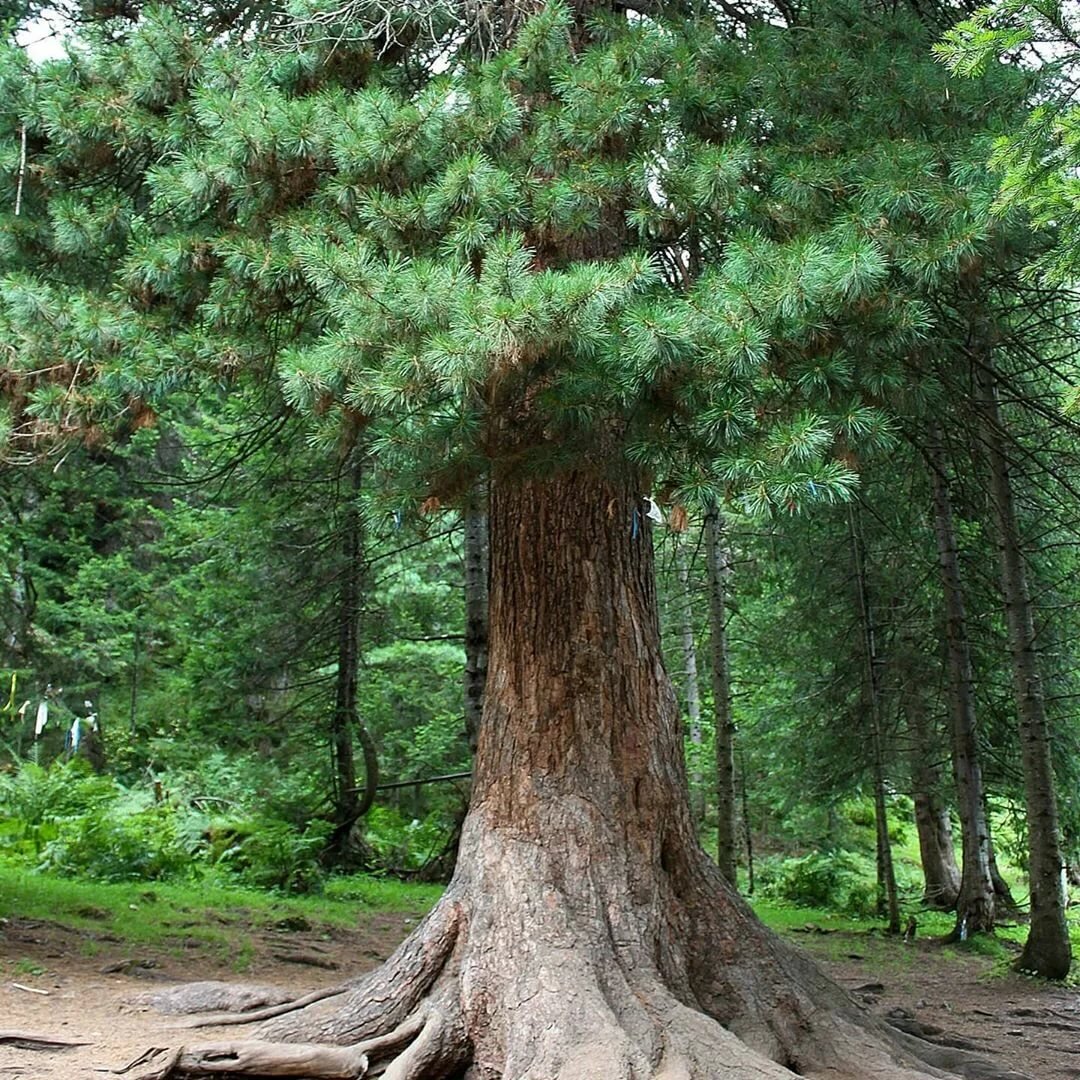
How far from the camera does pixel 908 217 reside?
182 inches

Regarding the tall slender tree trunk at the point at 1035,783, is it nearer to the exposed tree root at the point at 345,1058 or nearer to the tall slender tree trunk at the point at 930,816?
the tall slender tree trunk at the point at 930,816

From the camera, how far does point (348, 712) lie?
41.4 feet

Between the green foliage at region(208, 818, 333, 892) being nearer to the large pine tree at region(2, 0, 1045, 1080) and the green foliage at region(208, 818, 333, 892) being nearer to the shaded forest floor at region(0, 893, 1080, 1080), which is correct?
the shaded forest floor at region(0, 893, 1080, 1080)

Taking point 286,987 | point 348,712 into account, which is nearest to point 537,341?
point 286,987

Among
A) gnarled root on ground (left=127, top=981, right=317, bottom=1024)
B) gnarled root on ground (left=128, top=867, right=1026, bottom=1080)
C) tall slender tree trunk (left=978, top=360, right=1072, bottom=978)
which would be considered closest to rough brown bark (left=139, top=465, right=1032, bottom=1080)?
gnarled root on ground (left=128, top=867, right=1026, bottom=1080)

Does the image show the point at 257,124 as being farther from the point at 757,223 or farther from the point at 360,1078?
the point at 360,1078

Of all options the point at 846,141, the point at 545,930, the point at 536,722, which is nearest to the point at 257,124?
the point at 846,141

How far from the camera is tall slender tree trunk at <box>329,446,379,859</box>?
12.3 m

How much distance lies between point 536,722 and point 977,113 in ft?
11.9

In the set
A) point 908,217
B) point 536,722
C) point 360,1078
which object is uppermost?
point 908,217

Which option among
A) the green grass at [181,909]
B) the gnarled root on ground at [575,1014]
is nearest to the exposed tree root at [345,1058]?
the gnarled root on ground at [575,1014]

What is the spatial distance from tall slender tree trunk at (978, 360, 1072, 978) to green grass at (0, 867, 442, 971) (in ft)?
18.8

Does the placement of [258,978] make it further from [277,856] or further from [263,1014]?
[277,856]

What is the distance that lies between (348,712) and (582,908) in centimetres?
792
